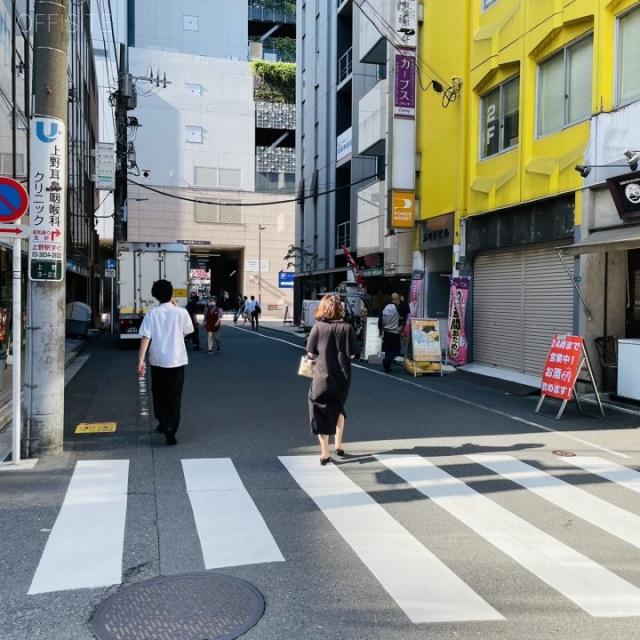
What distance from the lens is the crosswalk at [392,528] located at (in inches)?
155

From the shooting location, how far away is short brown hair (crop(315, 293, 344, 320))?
7.09m

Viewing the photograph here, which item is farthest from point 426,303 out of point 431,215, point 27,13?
point 27,13

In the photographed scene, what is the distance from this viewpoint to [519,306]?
14.8 metres

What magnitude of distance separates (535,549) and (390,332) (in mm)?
11196

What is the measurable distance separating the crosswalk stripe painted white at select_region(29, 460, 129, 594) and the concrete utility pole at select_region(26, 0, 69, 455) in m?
0.84

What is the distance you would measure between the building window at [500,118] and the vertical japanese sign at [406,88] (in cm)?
312

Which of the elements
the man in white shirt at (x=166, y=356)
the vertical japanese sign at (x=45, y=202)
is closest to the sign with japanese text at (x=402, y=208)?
the man in white shirt at (x=166, y=356)

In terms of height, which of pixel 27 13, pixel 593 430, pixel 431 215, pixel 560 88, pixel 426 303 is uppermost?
pixel 27 13

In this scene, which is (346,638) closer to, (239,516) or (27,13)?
(239,516)

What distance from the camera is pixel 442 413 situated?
33.2 ft

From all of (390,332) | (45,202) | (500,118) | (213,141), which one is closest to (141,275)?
(390,332)

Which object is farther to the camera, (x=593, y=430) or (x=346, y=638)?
(x=593, y=430)

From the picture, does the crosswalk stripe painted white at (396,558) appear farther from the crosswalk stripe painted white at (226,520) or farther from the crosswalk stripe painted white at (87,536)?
the crosswalk stripe painted white at (87,536)

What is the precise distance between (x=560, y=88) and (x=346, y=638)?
1272cm
